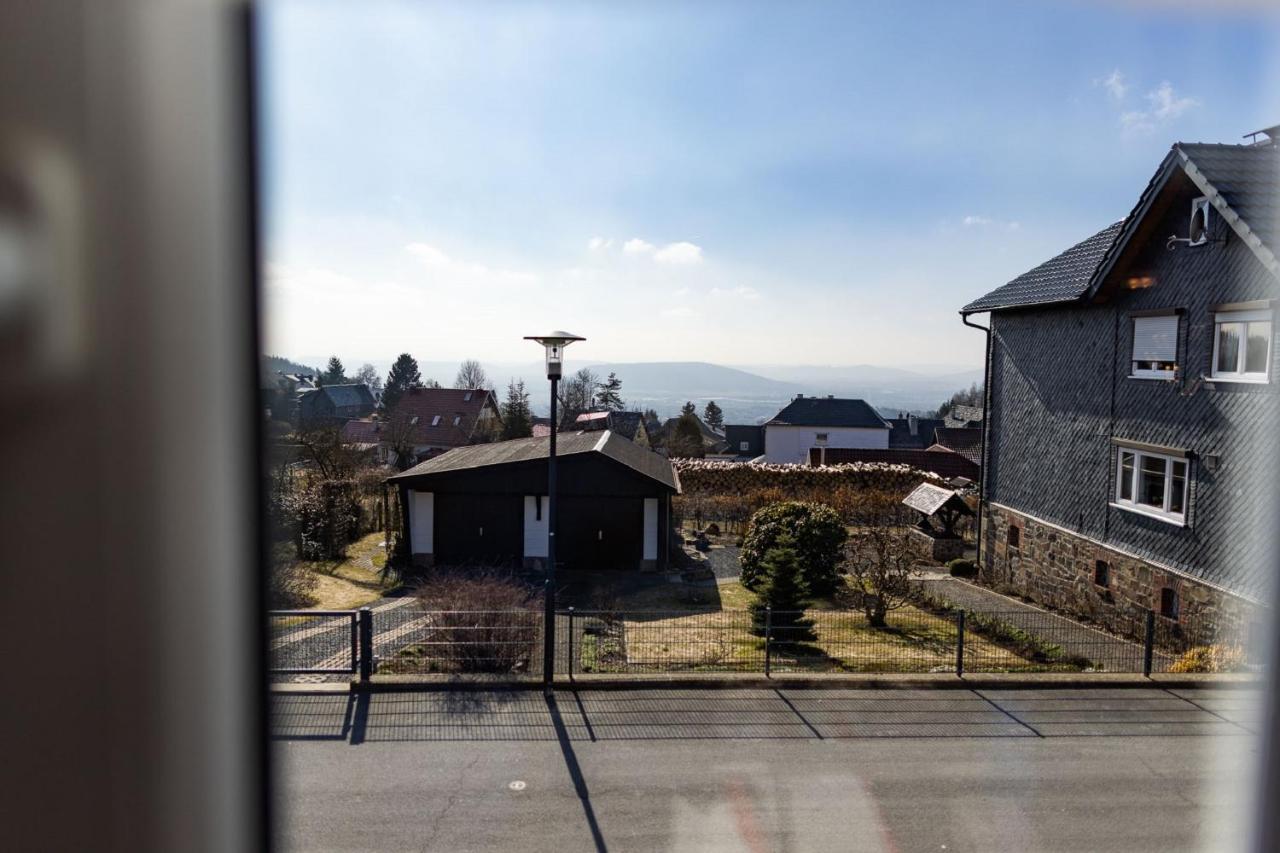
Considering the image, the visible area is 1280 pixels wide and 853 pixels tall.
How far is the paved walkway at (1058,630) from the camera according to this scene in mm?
6211

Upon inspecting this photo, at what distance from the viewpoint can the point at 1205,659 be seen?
597 cm

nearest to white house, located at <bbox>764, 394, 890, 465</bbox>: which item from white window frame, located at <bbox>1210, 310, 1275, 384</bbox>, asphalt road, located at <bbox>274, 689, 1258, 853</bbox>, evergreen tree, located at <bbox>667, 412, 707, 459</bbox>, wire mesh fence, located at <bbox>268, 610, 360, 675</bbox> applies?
evergreen tree, located at <bbox>667, 412, 707, 459</bbox>

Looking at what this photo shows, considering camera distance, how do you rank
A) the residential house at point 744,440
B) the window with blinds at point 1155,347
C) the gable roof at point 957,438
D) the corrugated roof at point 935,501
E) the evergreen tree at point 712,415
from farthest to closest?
the evergreen tree at point 712,415 → the residential house at point 744,440 → the gable roof at point 957,438 → the corrugated roof at point 935,501 → the window with blinds at point 1155,347

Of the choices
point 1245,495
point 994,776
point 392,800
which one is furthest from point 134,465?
point 1245,495

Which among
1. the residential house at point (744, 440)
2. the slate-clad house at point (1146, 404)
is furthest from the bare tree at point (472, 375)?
the slate-clad house at point (1146, 404)

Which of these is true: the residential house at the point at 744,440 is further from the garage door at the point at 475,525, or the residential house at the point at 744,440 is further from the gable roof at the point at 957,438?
the garage door at the point at 475,525

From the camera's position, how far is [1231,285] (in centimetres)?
639

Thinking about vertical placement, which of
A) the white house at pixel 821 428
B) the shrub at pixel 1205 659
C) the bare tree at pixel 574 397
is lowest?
the shrub at pixel 1205 659

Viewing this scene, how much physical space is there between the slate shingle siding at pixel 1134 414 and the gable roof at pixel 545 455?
478 cm

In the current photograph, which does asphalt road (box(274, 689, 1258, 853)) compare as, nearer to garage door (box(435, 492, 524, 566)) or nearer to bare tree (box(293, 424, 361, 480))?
bare tree (box(293, 424, 361, 480))

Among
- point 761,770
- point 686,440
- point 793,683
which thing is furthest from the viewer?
point 686,440

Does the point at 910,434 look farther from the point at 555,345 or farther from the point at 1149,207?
the point at 555,345

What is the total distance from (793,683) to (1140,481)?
504cm

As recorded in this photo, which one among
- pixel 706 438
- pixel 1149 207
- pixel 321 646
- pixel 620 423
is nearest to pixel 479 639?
pixel 321 646
